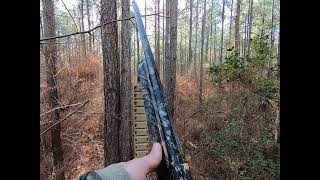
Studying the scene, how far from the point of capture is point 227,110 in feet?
24.3

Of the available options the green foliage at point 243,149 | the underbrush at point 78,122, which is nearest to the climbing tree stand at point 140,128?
the underbrush at point 78,122

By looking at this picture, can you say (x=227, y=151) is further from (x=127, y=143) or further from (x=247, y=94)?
(x=127, y=143)

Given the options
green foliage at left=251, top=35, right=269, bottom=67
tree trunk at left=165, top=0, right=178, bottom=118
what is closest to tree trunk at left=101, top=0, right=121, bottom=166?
tree trunk at left=165, top=0, right=178, bottom=118

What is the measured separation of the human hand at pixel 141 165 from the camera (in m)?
1.00

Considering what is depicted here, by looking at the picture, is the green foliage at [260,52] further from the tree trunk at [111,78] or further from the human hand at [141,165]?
the human hand at [141,165]

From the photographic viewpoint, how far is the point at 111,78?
15.6 feet

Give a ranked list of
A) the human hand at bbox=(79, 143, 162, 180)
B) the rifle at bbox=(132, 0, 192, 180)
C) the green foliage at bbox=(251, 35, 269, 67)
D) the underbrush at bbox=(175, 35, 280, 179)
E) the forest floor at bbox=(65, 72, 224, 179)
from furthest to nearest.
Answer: the green foliage at bbox=(251, 35, 269, 67)
the forest floor at bbox=(65, 72, 224, 179)
the underbrush at bbox=(175, 35, 280, 179)
the rifle at bbox=(132, 0, 192, 180)
the human hand at bbox=(79, 143, 162, 180)

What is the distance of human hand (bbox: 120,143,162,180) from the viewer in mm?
997

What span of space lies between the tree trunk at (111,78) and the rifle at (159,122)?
3.03 meters

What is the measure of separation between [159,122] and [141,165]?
1.18 feet

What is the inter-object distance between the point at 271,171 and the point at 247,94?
6.88 feet

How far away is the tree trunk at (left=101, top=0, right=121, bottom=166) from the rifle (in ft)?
9.95

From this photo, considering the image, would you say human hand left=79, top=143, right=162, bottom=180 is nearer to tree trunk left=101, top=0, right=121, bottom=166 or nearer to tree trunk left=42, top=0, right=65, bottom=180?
tree trunk left=101, top=0, right=121, bottom=166
